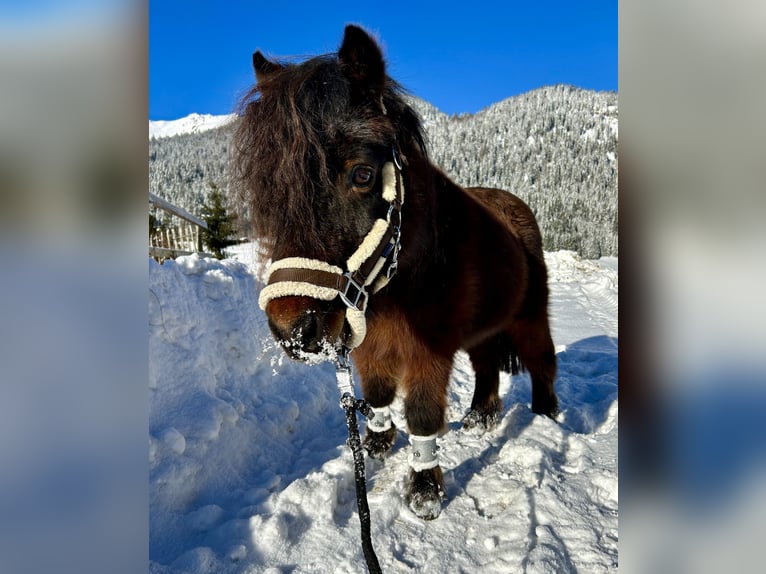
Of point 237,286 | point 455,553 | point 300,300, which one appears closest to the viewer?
point 300,300

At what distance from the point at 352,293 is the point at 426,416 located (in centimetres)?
129

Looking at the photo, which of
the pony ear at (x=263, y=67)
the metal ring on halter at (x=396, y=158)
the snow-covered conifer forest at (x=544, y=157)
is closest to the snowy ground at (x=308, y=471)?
the metal ring on halter at (x=396, y=158)

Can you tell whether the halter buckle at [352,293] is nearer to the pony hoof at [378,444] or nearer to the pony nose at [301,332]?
the pony nose at [301,332]

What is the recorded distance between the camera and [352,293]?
1900mm

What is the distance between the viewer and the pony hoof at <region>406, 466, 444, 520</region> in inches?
103

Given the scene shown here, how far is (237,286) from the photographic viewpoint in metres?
5.35

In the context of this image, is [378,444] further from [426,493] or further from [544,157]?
→ [544,157]

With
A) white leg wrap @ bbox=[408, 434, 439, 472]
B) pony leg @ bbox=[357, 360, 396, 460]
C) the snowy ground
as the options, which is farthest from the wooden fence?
white leg wrap @ bbox=[408, 434, 439, 472]

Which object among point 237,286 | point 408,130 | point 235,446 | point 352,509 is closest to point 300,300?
point 408,130

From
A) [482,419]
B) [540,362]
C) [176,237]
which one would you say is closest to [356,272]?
[482,419]
